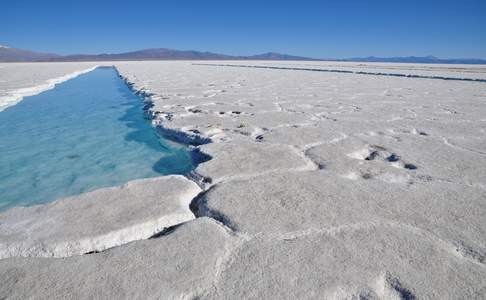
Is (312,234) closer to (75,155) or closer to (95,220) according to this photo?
(95,220)

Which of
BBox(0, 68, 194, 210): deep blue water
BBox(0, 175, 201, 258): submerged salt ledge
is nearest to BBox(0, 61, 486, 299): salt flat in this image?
BBox(0, 175, 201, 258): submerged salt ledge

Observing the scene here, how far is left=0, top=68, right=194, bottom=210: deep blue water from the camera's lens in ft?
6.44

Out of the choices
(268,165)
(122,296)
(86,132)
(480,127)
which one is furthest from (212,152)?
(480,127)

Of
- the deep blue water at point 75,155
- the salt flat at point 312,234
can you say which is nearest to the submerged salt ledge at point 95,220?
the salt flat at point 312,234

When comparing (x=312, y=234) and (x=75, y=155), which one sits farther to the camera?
(x=75, y=155)

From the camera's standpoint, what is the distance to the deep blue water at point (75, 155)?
196 cm

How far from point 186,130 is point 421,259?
2016 millimetres

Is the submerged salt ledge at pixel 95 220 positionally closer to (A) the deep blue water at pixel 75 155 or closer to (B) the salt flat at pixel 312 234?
(B) the salt flat at pixel 312 234

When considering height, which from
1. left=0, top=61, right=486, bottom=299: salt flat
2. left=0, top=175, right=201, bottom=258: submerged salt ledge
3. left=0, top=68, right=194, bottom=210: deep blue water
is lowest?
left=0, top=68, right=194, bottom=210: deep blue water

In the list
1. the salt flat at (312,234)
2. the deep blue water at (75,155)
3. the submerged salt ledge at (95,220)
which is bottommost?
the deep blue water at (75,155)

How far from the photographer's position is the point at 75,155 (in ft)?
8.32

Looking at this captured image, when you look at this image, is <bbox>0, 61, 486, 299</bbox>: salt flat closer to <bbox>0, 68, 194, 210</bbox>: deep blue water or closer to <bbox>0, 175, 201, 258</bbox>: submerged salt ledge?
<bbox>0, 175, 201, 258</bbox>: submerged salt ledge

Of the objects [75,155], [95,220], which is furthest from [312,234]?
[75,155]

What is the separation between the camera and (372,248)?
1029mm
